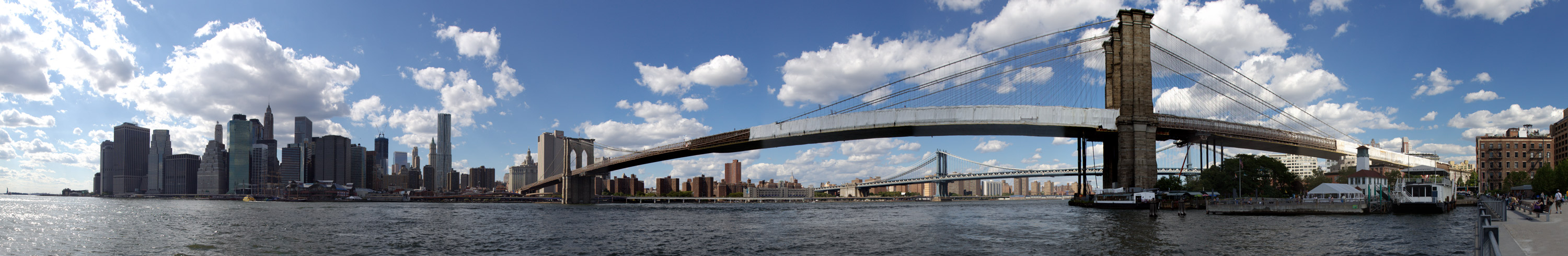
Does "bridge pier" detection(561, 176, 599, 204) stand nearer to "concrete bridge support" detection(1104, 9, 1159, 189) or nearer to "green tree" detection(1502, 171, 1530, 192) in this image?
"concrete bridge support" detection(1104, 9, 1159, 189)

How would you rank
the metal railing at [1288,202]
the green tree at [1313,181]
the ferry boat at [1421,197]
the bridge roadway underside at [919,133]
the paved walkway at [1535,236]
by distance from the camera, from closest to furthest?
the paved walkway at [1535,236], the metal railing at [1288,202], the ferry boat at [1421,197], the bridge roadway underside at [919,133], the green tree at [1313,181]

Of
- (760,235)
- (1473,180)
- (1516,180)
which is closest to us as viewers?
(760,235)

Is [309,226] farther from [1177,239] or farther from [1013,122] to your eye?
[1013,122]

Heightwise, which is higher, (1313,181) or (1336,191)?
(1336,191)

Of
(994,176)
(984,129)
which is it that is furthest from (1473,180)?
(984,129)

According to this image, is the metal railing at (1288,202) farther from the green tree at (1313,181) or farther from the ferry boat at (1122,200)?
the green tree at (1313,181)

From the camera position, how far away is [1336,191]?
42.9 metres

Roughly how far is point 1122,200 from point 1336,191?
1164 centimetres

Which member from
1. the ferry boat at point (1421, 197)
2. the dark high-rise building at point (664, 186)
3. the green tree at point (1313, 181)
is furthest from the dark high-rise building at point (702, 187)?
the ferry boat at point (1421, 197)

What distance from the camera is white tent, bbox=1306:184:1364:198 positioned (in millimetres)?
43072

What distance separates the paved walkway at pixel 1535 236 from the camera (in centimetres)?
1127

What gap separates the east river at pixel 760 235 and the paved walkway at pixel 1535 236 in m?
1.66

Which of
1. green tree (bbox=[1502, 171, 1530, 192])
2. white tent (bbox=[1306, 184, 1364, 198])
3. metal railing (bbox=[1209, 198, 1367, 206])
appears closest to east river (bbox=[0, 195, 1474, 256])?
metal railing (bbox=[1209, 198, 1367, 206])

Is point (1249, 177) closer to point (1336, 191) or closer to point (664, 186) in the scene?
point (1336, 191)
